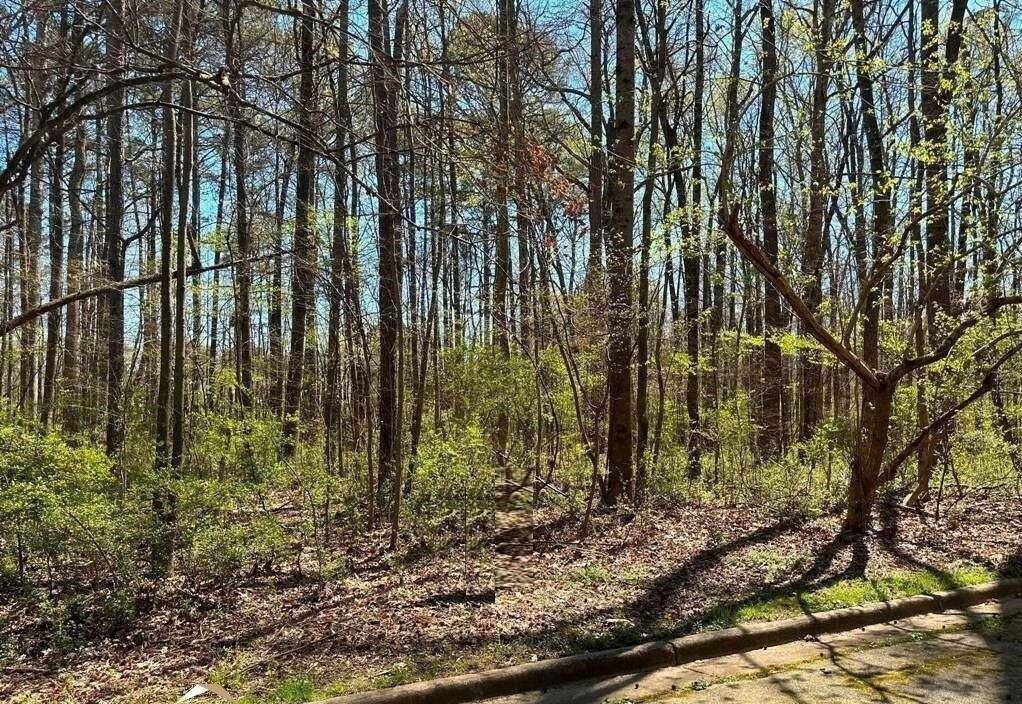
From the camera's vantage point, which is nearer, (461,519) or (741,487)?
(461,519)

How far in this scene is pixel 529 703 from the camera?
13.1 feet

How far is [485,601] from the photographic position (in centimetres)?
561

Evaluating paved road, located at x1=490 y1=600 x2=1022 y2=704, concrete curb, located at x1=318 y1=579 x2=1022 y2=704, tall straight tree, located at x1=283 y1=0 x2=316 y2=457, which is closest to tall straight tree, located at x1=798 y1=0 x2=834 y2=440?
concrete curb, located at x1=318 y1=579 x2=1022 y2=704

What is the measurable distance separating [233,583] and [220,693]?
224 cm

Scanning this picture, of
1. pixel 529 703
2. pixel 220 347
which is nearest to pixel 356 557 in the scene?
pixel 529 703

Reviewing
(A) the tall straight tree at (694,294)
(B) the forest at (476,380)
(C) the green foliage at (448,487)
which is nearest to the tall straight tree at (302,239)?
(B) the forest at (476,380)

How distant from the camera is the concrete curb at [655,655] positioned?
399cm

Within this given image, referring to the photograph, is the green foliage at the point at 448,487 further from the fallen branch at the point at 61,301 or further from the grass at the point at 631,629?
the fallen branch at the point at 61,301

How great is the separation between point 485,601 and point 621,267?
201 inches

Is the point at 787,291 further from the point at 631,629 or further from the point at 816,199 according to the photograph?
the point at 816,199

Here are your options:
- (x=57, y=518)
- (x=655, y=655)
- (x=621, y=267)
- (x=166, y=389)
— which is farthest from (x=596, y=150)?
(x=57, y=518)

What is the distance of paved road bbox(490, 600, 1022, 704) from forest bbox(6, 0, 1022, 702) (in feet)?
1.55

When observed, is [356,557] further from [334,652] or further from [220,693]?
[220,693]

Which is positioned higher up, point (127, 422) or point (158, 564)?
point (127, 422)
